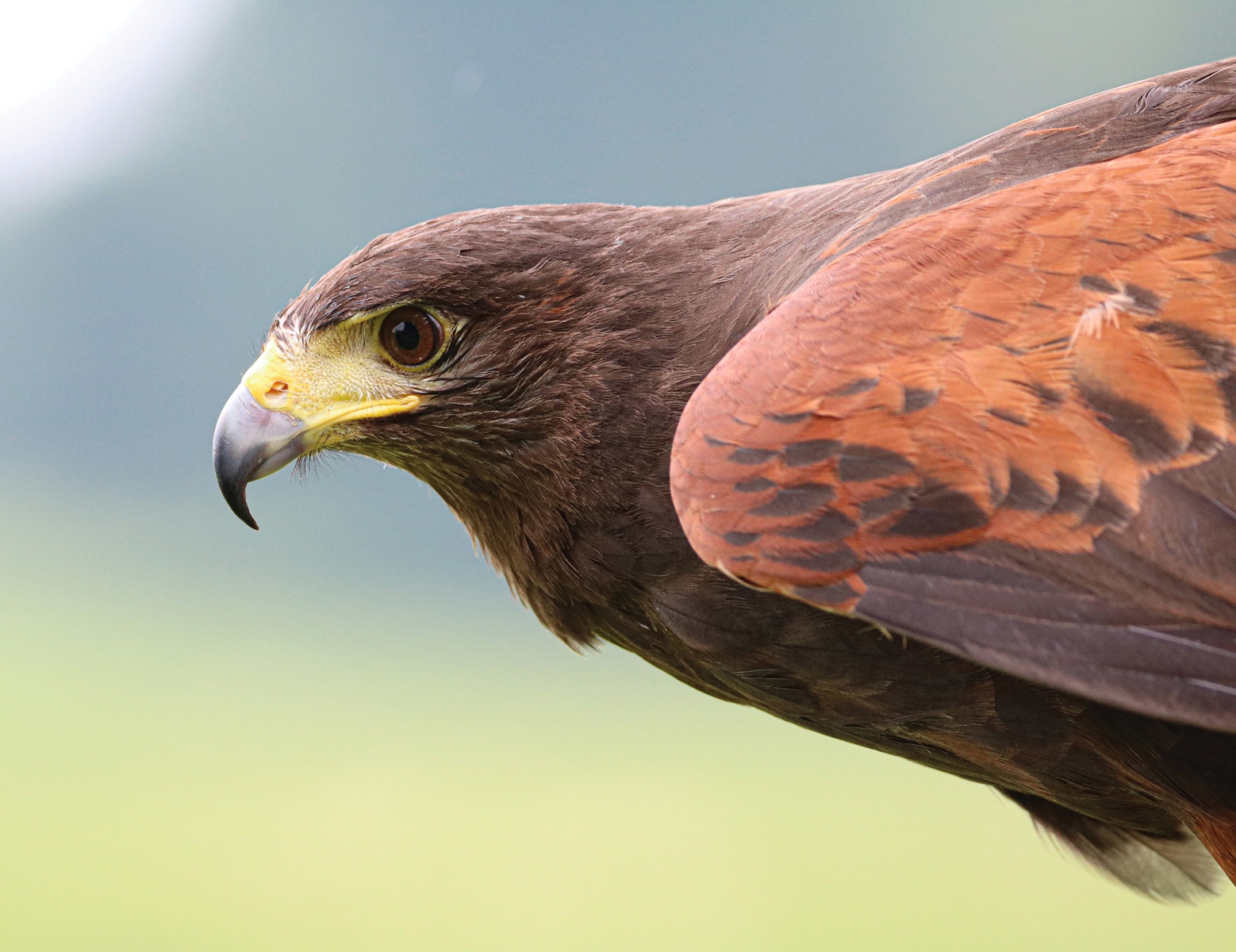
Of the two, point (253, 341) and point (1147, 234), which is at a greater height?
point (1147, 234)

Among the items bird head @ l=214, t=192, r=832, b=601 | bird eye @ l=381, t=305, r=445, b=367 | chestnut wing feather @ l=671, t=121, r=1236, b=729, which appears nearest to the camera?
chestnut wing feather @ l=671, t=121, r=1236, b=729

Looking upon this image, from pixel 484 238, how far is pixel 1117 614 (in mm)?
1365

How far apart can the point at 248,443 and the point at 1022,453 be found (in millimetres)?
1454

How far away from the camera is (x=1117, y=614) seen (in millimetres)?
1638

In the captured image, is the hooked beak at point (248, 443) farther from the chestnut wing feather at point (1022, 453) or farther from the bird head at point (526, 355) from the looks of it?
the chestnut wing feather at point (1022, 453)

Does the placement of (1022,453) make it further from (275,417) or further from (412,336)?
(275,417)

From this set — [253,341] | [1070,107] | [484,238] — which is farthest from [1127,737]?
[253,341]

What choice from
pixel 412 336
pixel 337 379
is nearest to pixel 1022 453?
pixel 412 336

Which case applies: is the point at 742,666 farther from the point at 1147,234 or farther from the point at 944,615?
the point at 1147,234

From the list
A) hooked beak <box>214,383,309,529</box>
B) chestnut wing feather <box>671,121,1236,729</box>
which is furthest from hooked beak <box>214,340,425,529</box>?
chestnut wing feather <box>671,121,1236,729</box>

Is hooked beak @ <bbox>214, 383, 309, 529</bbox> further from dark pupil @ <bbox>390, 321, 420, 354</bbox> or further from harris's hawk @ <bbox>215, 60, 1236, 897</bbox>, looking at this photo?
dark pupil @ <bbox>390, 321, 420, 354</bbox>

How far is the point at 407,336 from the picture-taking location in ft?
7.97

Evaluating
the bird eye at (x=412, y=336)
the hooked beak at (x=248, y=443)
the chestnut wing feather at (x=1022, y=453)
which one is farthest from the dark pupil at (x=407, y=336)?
the chestnut wing feather at (x=1022, y=453)

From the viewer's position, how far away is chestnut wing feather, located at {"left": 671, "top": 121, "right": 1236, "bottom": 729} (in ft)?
5.39
